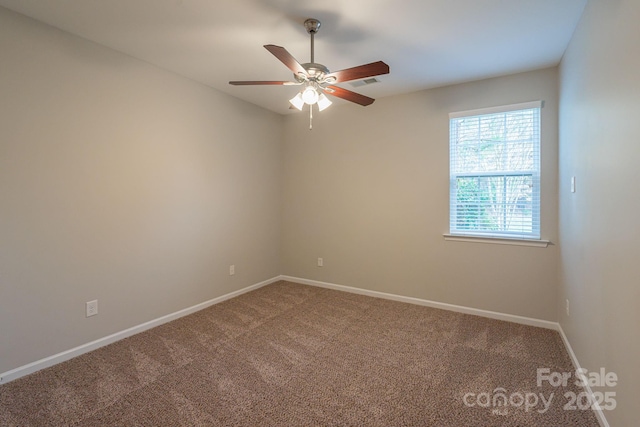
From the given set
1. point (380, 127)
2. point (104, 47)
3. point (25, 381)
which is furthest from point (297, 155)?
point (25, 381)

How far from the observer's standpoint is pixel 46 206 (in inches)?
92.6

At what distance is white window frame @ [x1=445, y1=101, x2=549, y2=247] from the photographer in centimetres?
307

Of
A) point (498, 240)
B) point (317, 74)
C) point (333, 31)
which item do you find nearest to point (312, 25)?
point (333, 31)


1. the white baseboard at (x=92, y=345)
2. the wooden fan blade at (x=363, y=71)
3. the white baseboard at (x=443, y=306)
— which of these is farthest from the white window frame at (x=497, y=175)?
the white baseboard at (x=92, y=345)

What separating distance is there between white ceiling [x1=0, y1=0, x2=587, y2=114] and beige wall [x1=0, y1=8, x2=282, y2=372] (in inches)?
12.5

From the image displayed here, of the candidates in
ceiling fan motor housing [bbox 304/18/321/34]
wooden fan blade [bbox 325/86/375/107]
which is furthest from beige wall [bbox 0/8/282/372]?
wooden fan blade [bbox 325/86/375/107]

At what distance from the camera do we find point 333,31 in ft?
7.89

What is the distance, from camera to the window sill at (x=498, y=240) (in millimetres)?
3069

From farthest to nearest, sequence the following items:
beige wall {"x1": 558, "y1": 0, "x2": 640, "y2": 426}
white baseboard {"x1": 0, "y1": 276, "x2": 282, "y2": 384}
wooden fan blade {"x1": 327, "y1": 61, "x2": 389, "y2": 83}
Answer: white baseboard {"x1": 0, "y1": 276, "x2": 282, "y2": 384}
wooden fan blade {"x1": 327, "y1": 61, "x2": 389, "y2": 83}
beige wall {"x1": 558, "y1": 0, "x2": 640, "y2": 426}

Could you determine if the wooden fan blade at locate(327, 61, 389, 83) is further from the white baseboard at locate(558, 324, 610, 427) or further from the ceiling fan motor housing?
the white baseboard at locate(558, 324, 610, 427)

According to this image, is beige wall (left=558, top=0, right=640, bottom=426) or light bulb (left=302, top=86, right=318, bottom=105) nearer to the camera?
beige wall (left=558, top=0, right=640, bottom=426)

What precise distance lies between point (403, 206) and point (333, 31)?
7.15 feet

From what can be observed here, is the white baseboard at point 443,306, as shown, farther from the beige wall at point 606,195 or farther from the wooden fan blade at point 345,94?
the wooden fan blade at point 345,94

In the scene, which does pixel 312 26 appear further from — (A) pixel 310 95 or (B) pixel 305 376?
(B) pixel 305 376
